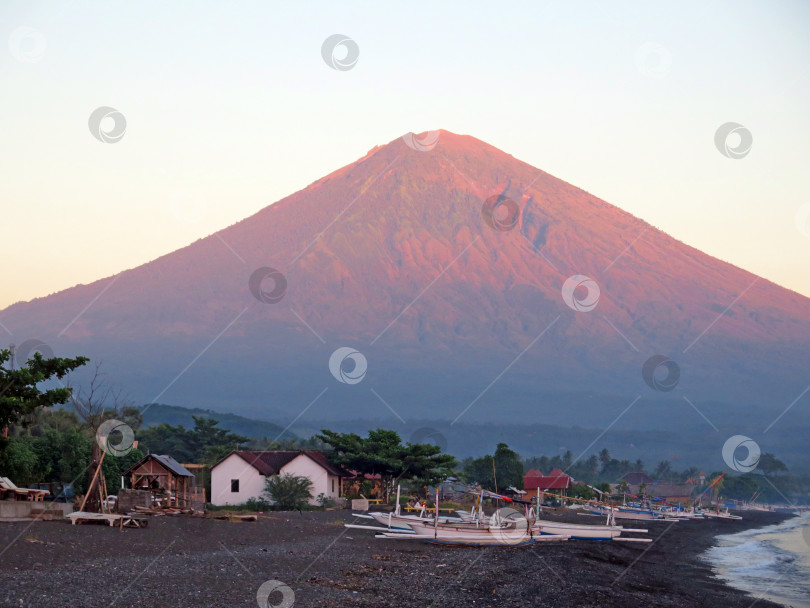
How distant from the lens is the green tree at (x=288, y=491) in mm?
61938

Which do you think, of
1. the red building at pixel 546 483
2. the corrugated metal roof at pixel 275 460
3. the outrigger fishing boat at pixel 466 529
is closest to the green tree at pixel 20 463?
the outrigger fishing boat at pixel 466 529

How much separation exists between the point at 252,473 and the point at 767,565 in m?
33.2

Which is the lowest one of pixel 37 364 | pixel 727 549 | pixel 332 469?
pixel 727 549

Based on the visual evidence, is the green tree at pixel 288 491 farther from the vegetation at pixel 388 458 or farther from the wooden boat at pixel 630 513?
the wooden boat at pixel 630 513

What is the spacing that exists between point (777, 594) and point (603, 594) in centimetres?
1111

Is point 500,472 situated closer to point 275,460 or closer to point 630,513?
point 630,513

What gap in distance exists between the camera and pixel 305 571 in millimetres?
28906

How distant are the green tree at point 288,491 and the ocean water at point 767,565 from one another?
25.3 meters

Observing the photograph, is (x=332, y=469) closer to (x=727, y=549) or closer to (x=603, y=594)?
(x=727, y=549)

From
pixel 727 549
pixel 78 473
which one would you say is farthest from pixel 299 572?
pixel 727 549

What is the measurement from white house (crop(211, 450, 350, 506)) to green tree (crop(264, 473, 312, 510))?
4.62 ft

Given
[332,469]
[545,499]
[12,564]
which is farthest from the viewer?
[545,499]

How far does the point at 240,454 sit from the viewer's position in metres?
65.8

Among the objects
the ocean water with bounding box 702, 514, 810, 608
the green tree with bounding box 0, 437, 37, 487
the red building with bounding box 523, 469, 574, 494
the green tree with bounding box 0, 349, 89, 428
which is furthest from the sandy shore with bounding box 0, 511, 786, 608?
the red building with bounding box 523, 469, 574, 494
